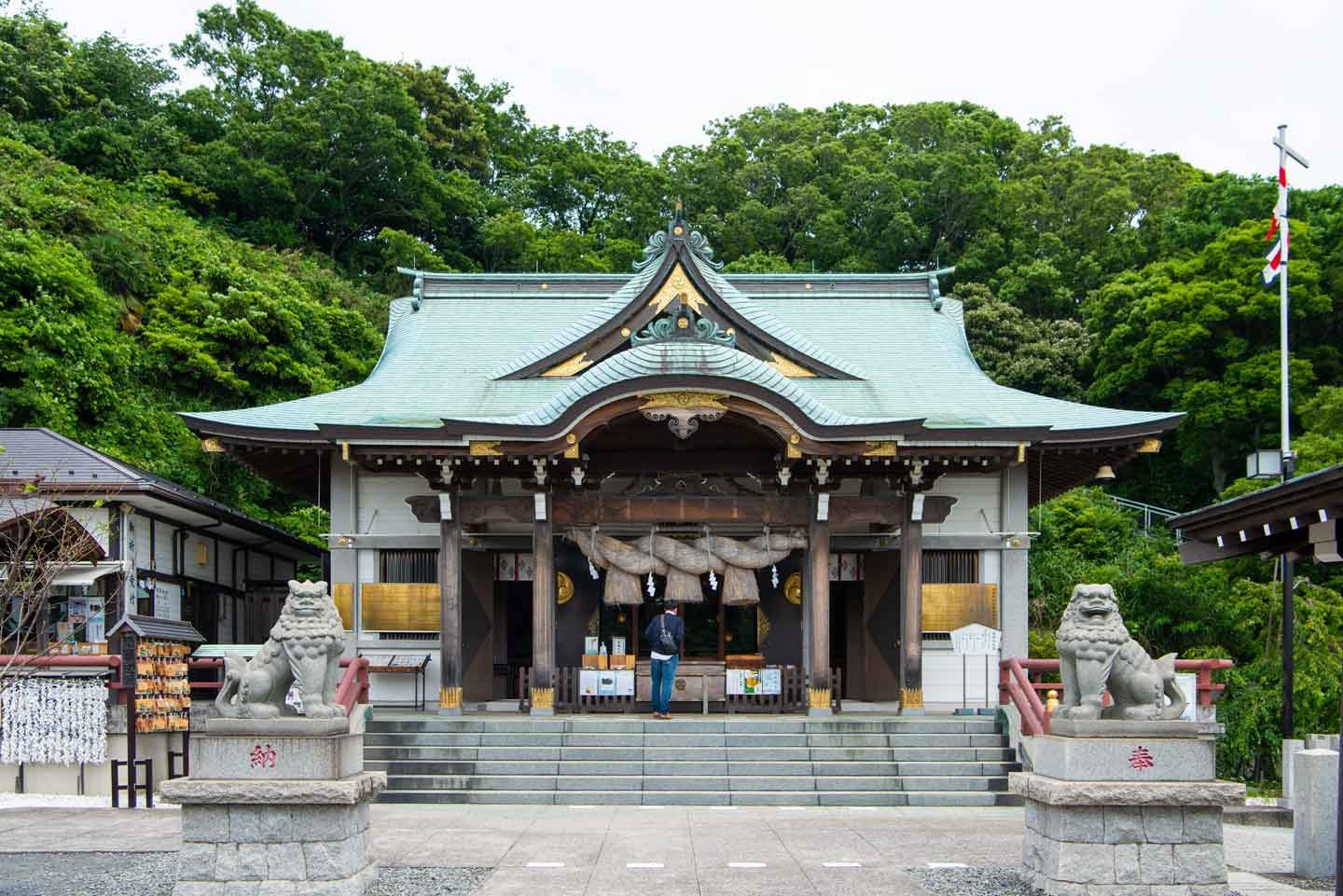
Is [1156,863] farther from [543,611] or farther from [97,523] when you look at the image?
[97,523]

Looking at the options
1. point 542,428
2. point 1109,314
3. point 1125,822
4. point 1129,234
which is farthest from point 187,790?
point 1129,234

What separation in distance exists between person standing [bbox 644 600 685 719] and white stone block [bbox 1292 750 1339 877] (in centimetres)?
776

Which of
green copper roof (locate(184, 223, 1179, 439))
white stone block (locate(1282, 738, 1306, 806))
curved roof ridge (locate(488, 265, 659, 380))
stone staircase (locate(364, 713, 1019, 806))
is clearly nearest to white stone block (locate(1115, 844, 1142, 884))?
stone staircase (locate(364, 713, 1019, 806))

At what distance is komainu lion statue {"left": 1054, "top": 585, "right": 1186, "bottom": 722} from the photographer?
28.7 feet

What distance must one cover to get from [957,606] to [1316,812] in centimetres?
824

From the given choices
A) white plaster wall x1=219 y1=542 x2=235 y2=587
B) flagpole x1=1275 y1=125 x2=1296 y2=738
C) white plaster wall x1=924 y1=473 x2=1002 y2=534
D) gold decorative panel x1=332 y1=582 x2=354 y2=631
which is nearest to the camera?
flagpole x1=1275 y1=125 x2=1296 y2=738

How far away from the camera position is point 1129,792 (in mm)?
8438

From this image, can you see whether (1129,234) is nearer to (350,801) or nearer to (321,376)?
(321,376)

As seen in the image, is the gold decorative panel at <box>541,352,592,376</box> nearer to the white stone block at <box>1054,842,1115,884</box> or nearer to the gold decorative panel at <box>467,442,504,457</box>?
the gold decorative panel at <box>467,442,504,457</box>

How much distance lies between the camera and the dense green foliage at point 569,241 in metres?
25.0

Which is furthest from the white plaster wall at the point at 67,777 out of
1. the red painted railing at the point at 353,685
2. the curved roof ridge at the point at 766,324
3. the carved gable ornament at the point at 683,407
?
the curved roof ridge at the point at 766,324

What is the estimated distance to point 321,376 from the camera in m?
30.3

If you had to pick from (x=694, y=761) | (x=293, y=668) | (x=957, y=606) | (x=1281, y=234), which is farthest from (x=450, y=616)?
(x=1281, y=234)

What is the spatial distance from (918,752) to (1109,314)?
2440 centimetres
